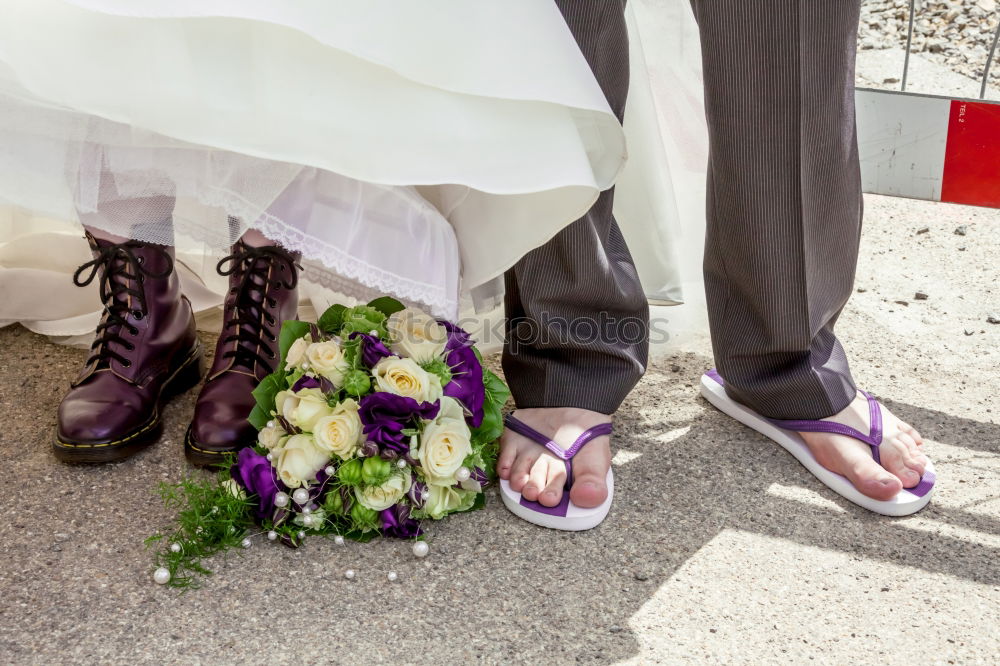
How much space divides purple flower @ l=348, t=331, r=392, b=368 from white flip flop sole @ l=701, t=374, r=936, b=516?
2.01 feet

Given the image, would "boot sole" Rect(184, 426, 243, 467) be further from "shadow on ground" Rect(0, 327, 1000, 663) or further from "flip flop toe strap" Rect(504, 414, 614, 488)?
"flip flop toe strap" Rect(504, 414, 614, 488)

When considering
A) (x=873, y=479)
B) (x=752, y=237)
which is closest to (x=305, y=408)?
(x=752, y=237)

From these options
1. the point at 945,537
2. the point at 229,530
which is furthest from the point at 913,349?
the point at 229,530

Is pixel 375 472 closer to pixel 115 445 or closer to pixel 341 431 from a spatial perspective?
pixel 341 431

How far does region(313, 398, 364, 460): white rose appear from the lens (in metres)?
1.23

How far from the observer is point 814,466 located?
1.44 m

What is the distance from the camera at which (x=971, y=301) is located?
197 centimetres

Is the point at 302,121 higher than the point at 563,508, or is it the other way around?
the point at 302,121

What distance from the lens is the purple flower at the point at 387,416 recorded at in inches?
48.4

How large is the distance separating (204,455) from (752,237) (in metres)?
0.84

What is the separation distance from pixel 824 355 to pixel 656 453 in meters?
0.30

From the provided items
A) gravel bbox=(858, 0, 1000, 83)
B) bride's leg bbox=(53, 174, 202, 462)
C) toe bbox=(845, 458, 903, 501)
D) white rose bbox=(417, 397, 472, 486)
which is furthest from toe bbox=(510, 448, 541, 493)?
gravel bbox=(858, 0, 1000, 83)

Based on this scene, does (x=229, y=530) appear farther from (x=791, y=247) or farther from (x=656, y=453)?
(x=791, y=247)

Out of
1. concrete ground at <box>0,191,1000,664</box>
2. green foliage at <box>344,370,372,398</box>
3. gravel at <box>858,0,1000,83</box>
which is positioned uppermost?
gravel at <box>858,0,1000,83</box>
